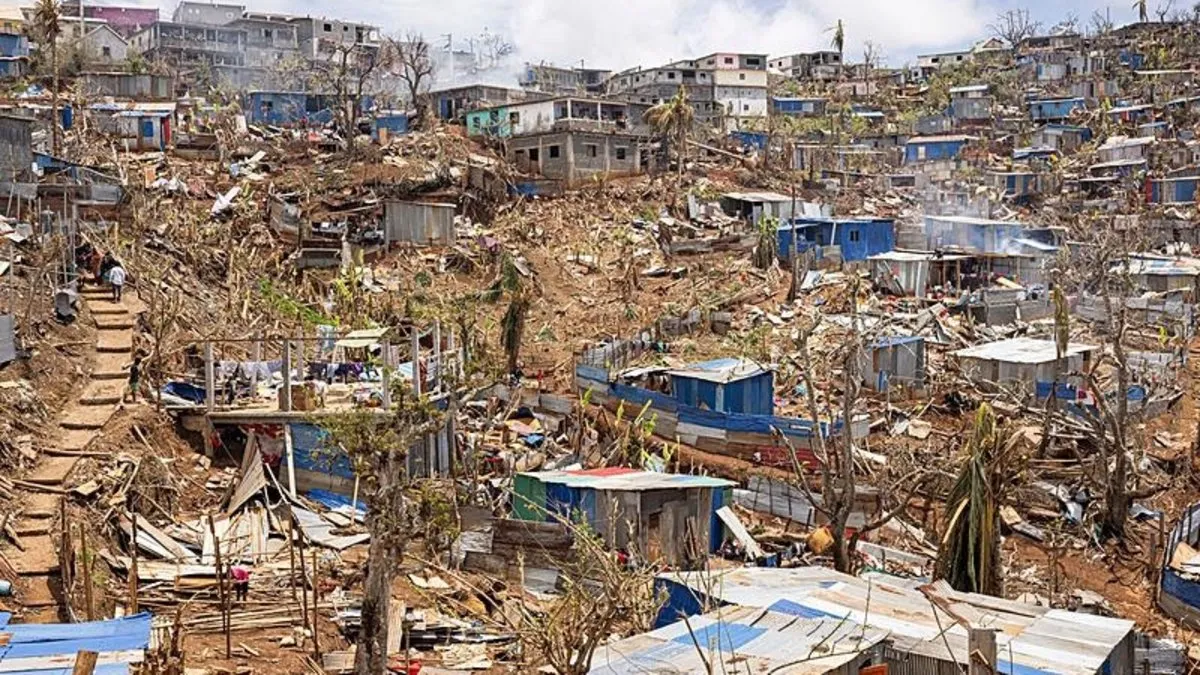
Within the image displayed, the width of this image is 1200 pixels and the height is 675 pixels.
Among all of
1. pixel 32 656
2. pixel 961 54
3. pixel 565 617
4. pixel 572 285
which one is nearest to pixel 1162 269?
pixel 572 285

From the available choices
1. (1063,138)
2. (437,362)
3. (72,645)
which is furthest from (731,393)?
(1063,138)

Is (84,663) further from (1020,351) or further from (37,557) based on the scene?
(1020,351)

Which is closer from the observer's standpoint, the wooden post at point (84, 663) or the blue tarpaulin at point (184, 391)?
the wooden post at point (84, 663)

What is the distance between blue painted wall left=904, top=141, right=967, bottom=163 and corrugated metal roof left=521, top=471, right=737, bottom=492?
44.7 meters

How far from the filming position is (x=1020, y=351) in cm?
2564

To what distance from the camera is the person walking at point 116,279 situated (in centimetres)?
2173

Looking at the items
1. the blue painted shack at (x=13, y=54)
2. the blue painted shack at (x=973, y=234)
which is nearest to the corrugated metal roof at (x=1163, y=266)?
the blue painted shack at (x=973, y=234)

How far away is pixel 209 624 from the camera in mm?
12008

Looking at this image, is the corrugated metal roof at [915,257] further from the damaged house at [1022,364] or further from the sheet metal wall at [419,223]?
the sheet metal wall at [419,223]

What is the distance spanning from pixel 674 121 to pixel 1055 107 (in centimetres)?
2823

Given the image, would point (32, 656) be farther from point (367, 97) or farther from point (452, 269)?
point (367, 97)

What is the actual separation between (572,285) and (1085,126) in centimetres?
3628

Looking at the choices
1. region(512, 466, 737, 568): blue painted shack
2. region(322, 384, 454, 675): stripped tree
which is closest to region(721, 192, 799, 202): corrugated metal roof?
region(512, 466, 737, 568): blue painted shack

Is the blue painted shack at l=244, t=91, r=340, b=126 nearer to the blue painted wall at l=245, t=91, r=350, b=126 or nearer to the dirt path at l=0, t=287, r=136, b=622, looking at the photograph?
the blue painted wall at l=245, t=91, r=350, b=126
